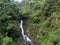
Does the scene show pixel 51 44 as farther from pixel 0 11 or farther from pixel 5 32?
pixel 0 11

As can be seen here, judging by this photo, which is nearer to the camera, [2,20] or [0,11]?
[2,20]

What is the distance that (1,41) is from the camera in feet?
66.6

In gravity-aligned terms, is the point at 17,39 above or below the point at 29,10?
below

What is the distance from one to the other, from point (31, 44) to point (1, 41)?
15.5 ft

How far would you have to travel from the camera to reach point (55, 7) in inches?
1081

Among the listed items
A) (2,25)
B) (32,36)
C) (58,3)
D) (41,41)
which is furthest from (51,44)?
(58,3)

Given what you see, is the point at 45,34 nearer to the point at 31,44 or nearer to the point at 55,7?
the point at 31,44

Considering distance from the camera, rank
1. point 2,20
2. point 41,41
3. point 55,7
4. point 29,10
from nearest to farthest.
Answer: point 41,41
point 2,20
point 55,7
point 29,10

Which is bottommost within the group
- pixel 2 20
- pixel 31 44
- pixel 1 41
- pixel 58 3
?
pixel 31 44

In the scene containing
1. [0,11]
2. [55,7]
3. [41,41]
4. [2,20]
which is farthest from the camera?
[55,7]

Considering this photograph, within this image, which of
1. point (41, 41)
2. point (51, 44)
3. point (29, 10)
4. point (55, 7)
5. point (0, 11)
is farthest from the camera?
point (29, 10)

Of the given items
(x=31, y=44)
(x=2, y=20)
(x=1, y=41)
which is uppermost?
(x=2, y=20)

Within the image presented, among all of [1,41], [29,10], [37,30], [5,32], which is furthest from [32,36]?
[29,10]

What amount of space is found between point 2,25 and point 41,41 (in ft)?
20.6
